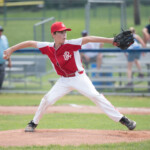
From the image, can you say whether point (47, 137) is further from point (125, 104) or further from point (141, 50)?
point (141, 50)

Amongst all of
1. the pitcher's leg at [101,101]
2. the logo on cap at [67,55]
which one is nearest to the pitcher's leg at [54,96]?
the pitcher's leg at [101,101]

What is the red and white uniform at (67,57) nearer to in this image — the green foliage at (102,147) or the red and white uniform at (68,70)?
the red and white uniform at (68,70)

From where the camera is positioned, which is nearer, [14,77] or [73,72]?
[73,72]

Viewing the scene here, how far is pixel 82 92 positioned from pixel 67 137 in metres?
0.82

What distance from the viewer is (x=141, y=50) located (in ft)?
40.2

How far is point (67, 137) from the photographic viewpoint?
651 cm

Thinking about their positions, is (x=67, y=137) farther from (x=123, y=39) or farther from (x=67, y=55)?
(x=123, y=39)

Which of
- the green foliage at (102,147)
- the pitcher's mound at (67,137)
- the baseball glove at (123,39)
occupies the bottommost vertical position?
the pitcher's mound at (67,137)

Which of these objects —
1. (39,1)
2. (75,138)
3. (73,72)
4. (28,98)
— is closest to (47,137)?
(75,138)

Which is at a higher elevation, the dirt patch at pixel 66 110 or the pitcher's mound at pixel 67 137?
the pitcher's mound at pixel 67 137

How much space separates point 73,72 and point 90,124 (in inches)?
78.9

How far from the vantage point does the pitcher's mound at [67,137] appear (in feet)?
20.4

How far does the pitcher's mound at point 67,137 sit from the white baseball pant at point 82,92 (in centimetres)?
33

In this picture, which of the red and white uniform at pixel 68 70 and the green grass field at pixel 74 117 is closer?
the green grass field at pixel 74 117
